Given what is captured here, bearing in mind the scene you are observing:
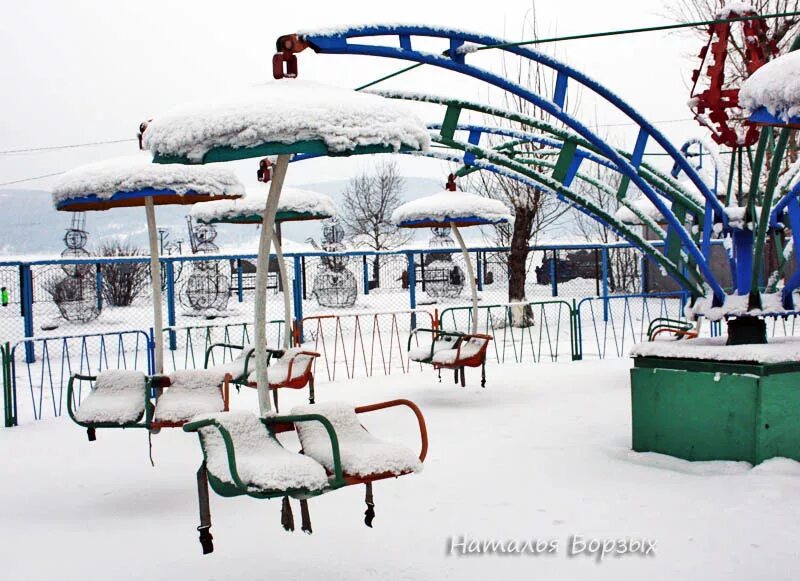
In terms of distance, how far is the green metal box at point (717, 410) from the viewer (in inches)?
201

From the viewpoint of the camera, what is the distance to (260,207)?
8461 millimetres

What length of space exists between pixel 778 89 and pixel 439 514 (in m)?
2.93

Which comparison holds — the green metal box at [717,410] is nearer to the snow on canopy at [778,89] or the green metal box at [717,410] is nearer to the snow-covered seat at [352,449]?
the snow on canopy at [778,89]

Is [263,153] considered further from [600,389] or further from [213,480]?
[600,389]

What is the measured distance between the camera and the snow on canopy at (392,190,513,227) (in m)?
9.41

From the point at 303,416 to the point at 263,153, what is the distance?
1289 mm

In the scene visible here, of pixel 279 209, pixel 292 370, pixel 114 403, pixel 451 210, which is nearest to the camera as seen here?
pixel 114 403

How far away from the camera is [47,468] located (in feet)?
20.1

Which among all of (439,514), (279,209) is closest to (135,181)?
(279,209)

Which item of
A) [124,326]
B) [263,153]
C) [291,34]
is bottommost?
[124,326]

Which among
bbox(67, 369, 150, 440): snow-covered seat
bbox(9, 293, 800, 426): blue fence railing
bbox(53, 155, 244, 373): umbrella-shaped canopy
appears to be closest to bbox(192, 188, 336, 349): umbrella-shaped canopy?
bbox(9, 293, 800, 426): blue fence railing

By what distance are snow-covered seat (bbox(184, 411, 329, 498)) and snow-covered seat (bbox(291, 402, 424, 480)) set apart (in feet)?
0.47

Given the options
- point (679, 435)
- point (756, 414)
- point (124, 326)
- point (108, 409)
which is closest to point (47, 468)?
point (108, 409)

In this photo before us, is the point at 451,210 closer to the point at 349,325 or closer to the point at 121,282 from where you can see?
the point at 349,325
